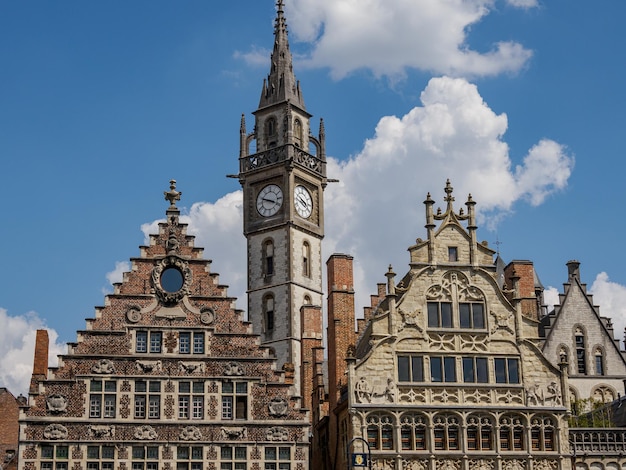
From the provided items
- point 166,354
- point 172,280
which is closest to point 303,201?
point 172,280

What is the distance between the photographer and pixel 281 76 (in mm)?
99750

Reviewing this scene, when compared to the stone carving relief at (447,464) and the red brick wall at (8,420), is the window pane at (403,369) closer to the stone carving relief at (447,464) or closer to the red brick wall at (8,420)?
the stone carving relief at (447,464)

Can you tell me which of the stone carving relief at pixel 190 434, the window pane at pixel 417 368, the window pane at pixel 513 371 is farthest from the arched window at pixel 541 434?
the stone carving relief at pixel 190 434

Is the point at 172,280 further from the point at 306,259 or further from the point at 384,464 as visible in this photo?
the point at 306,259

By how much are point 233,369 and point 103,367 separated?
5.23m

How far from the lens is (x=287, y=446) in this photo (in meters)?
48.0

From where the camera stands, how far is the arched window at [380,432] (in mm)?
47938

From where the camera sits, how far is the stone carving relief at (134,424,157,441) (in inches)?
1870

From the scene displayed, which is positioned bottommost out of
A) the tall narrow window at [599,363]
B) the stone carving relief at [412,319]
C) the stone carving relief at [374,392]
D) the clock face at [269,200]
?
the stone carving relief at [374,392]

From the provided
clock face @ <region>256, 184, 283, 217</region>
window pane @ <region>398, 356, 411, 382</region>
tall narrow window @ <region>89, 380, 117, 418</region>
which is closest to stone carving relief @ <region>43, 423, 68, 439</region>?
tall narrow window @ <region>89, 380, 117, 418</region>

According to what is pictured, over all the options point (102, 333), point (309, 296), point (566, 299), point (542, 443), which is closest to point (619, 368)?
point (566, 299)

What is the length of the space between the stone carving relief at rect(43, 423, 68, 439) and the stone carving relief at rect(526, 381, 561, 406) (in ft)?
61.8

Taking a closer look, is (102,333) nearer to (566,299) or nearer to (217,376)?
(217,376)

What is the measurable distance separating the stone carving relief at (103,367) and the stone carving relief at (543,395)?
17.1 metres
